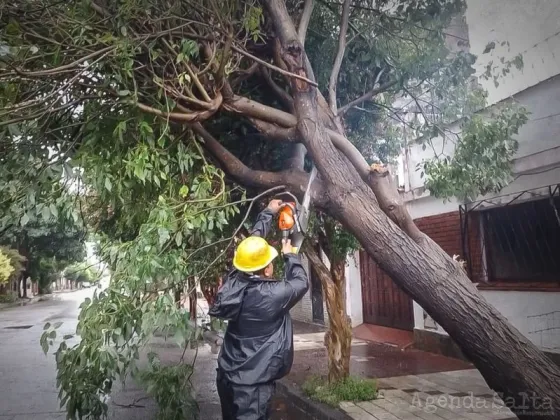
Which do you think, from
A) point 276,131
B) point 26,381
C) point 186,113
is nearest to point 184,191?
point 186,113

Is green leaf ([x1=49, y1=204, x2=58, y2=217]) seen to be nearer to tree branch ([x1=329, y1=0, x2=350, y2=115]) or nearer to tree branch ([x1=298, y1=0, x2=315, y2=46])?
tree branch ([x1=329, y1=0, x2=350, y2=115])

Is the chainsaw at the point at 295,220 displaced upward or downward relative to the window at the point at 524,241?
upward

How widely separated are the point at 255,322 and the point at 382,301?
30.9 ft

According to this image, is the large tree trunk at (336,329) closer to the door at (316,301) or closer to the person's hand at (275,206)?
the person's hand at (275,206)

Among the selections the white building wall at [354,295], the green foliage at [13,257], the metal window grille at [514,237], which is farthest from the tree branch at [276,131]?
the green foliage at [13,257]

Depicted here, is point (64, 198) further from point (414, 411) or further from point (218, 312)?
point (414, 411)

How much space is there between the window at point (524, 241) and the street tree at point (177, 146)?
2.49 metres

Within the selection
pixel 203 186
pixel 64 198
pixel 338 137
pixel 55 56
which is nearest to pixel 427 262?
pixel 338 137

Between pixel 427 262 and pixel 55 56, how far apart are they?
136 inches

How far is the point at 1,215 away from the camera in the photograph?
182 inches

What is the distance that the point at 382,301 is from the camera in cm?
1266

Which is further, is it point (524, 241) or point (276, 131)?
point (524, 241)

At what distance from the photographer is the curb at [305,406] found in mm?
6381

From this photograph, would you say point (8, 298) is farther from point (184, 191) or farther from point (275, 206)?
point (275, 206)
